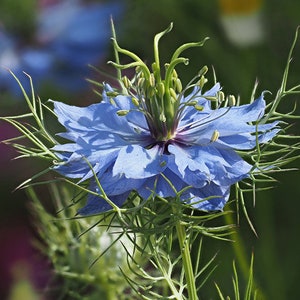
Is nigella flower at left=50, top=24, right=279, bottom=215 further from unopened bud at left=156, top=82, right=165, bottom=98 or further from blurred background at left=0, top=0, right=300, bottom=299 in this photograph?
blurred background at left=0, top=0, right=300, bottom=299

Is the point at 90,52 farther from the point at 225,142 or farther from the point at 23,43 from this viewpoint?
the point at 225,142

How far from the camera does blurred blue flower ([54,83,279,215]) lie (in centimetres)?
78

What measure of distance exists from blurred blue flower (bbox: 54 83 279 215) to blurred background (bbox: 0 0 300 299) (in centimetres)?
74

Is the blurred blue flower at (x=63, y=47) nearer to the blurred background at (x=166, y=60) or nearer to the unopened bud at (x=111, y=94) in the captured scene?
the blurred background at (x=166, y=60)

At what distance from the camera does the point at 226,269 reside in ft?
5.62

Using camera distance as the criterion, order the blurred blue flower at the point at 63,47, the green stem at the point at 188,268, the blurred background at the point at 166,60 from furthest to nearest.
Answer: the blurred blue flower at the point at 63,47, the blurred background at the point at 166,60, the green stem at the point at 188,268

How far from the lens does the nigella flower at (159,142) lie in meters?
0.78

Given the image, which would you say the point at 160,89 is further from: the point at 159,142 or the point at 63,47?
the point at 63,47

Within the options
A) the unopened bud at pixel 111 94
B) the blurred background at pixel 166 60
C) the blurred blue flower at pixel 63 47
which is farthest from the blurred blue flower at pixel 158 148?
the blurred blue flower at pixel 63 47

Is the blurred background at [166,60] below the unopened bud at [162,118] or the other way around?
below

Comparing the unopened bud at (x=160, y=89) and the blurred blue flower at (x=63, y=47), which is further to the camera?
the blurred blue flower at (x=63, y=47)

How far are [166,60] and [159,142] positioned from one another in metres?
1.16

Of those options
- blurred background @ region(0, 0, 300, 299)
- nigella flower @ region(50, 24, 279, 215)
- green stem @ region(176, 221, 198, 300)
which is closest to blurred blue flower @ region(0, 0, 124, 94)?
blurred background @ region(0, 0, 300, 299)

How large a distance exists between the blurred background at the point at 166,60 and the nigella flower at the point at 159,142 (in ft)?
2.43
